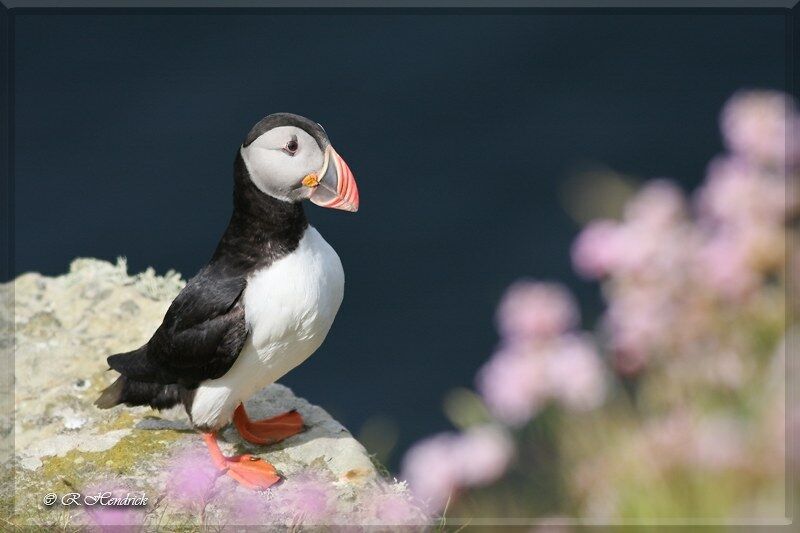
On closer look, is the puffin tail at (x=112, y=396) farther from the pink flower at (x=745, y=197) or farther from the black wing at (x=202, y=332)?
the pink flower at (x=745, y=197)

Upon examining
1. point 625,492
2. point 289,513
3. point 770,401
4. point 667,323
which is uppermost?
point 667,323

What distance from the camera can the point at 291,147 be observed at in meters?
4.48

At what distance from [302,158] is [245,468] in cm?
140

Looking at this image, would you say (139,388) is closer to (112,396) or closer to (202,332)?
(112,396)

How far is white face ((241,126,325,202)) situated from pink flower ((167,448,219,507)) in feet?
4.05

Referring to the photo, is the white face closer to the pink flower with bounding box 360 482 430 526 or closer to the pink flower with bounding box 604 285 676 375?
the pink flower with bounding box 360 482 430 526

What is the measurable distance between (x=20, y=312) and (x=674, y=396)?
14.2ft

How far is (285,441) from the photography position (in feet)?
17.2

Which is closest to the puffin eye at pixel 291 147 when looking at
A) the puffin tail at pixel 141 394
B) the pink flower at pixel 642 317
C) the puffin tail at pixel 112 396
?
the puffin tail at pixel 141 394

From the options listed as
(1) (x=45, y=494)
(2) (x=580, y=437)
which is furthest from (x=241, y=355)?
(2) (x=580, y=437)

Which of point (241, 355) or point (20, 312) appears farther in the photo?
point (20, 312)

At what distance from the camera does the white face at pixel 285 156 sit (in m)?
4.46

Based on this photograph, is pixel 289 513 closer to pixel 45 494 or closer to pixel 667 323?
pixel 45 494
